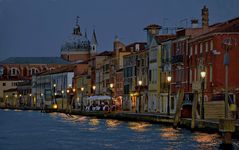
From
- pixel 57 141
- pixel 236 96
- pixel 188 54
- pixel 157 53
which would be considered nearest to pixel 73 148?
pixel 57 141

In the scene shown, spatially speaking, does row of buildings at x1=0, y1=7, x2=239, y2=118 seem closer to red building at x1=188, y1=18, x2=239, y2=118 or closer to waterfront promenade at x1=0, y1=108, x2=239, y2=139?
red building at x1=188, y1=18, x2=239, y2=118

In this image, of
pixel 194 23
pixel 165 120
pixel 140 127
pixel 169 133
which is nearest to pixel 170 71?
pixel 194 23

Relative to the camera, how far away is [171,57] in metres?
83.9

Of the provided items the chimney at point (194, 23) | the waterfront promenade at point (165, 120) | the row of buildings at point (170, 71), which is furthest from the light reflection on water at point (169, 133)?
the chimney at point (194, 23)

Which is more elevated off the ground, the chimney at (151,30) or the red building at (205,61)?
the chimney at (151,30)

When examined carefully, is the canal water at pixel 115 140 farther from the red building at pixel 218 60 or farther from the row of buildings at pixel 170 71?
the red building at pixel 218 60

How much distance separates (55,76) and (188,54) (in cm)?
9644

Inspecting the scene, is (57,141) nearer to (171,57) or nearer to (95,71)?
(171,57)

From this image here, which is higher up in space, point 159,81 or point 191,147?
point 159,81

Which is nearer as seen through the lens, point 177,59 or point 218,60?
point 218,60

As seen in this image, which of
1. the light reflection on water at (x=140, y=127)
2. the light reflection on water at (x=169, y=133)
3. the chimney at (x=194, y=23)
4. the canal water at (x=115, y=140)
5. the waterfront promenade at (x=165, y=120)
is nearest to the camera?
the canal water at (x=115, y=140)

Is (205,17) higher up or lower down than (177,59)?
higher up

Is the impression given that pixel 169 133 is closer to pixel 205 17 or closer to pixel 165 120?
pixel 165 120

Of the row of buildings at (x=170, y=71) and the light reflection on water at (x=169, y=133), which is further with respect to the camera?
the row of buildings at (x=170, y=71)
